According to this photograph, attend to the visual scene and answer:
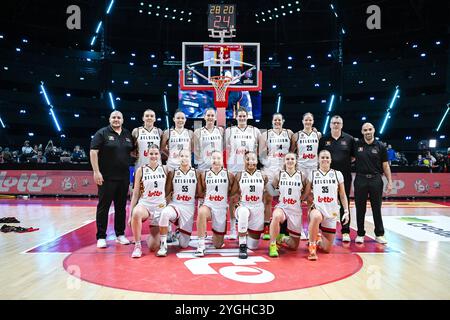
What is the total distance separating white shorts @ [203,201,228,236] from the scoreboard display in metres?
9.24

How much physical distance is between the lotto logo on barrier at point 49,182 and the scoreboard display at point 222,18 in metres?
6.76

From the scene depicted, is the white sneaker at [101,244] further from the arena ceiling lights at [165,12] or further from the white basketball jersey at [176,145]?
the arena ceiling lights at [165,12]

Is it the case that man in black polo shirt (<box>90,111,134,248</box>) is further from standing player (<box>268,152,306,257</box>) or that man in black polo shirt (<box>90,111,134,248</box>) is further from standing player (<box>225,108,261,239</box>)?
standing player (<box>268,152,306,257</box>)

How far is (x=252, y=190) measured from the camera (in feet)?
16.1

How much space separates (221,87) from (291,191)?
227 inches

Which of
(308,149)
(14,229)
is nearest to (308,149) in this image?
(308,149)

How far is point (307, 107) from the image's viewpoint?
78.6ft

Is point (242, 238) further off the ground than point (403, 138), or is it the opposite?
point (403, 138)

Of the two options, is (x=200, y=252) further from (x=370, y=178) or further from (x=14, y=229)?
(x=14, y=229)

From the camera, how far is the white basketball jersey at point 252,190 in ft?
16.1

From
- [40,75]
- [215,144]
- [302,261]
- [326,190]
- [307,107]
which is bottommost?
[302,261]

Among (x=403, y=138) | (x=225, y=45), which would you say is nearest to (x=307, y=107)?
(x=403, y=138)
